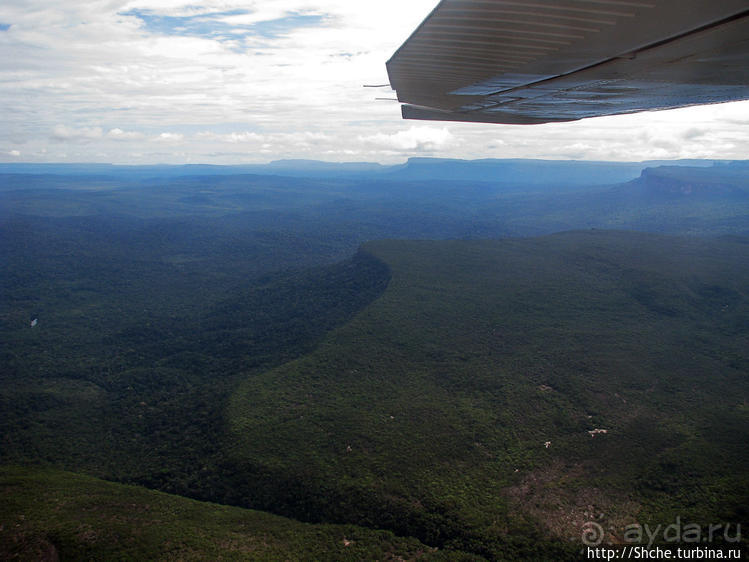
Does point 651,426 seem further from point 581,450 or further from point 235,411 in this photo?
point 235,411

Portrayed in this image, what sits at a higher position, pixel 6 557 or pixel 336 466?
pixel 6 557

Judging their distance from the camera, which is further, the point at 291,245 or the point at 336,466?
the point at 291,245

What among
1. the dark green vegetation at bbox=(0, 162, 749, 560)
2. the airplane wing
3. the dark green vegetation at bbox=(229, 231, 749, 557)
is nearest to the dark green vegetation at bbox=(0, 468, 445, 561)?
the dark green vegetation at bbox=(0, 162, 749, 560)

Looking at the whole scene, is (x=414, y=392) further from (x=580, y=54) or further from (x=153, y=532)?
(x=580, y=54)

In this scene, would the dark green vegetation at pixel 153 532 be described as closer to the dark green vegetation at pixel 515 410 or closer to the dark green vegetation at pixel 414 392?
the dark green vegetation at pixel 414 392

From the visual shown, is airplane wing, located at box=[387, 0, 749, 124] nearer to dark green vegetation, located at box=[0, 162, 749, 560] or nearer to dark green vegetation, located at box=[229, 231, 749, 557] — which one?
dark green vegetation, located at box=[0, 162, 749, 560]

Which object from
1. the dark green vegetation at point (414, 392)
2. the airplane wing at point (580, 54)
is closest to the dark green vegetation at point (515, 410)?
the dark green vegetation at point (414, 392)

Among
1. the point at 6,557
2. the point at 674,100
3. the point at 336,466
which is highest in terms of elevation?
the point at 674,100

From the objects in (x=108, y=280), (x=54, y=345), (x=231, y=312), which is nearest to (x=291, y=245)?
(x=108, y=280)
